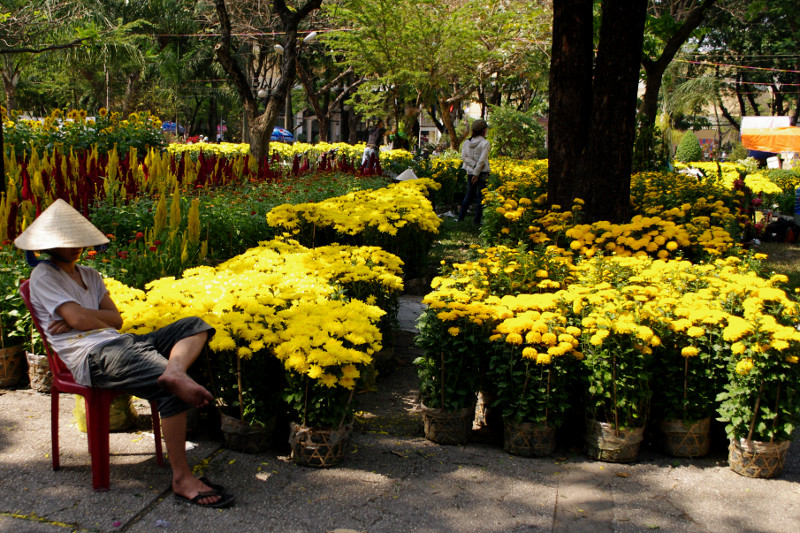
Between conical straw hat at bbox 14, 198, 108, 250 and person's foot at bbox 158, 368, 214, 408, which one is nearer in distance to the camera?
person's foot at bbox 158, 368, 214, 408

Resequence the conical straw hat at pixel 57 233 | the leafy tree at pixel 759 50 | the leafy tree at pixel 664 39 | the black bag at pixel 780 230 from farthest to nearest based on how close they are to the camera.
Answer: the leafy tree at pixel 759 50 → the black bag at pixel 780 230 → the leafy tree at pixel 664 39 → the conical straw hat at pixel 57 233

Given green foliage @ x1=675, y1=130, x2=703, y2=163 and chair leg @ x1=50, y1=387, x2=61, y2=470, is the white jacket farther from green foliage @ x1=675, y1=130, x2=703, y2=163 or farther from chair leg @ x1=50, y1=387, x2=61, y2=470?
green foliage @ x1=675, y1=130, x2=703, y2=163

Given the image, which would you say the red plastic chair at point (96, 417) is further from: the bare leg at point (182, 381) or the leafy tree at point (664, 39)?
the leafy tree at point (664, 39)

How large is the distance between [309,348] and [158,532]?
41.5 inches

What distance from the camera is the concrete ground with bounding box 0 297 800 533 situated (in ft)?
9.54

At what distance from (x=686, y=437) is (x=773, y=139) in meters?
32.3

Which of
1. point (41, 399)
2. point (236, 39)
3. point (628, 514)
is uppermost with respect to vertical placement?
point (236, 39)

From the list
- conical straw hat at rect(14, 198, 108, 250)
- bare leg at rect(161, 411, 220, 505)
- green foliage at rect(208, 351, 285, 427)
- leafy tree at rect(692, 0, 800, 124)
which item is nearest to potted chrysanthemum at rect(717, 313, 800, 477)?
green foliage at rect(208, 351, 285, 427)

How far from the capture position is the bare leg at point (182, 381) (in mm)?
2852

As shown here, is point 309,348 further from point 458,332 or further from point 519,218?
point 519,218

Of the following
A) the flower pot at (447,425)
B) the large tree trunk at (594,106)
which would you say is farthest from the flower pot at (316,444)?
the large tree trunk at (594,106)

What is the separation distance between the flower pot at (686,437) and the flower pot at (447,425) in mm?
1137

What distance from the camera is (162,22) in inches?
1507

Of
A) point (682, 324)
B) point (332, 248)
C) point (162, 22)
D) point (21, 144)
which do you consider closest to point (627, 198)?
point (332, 248)
